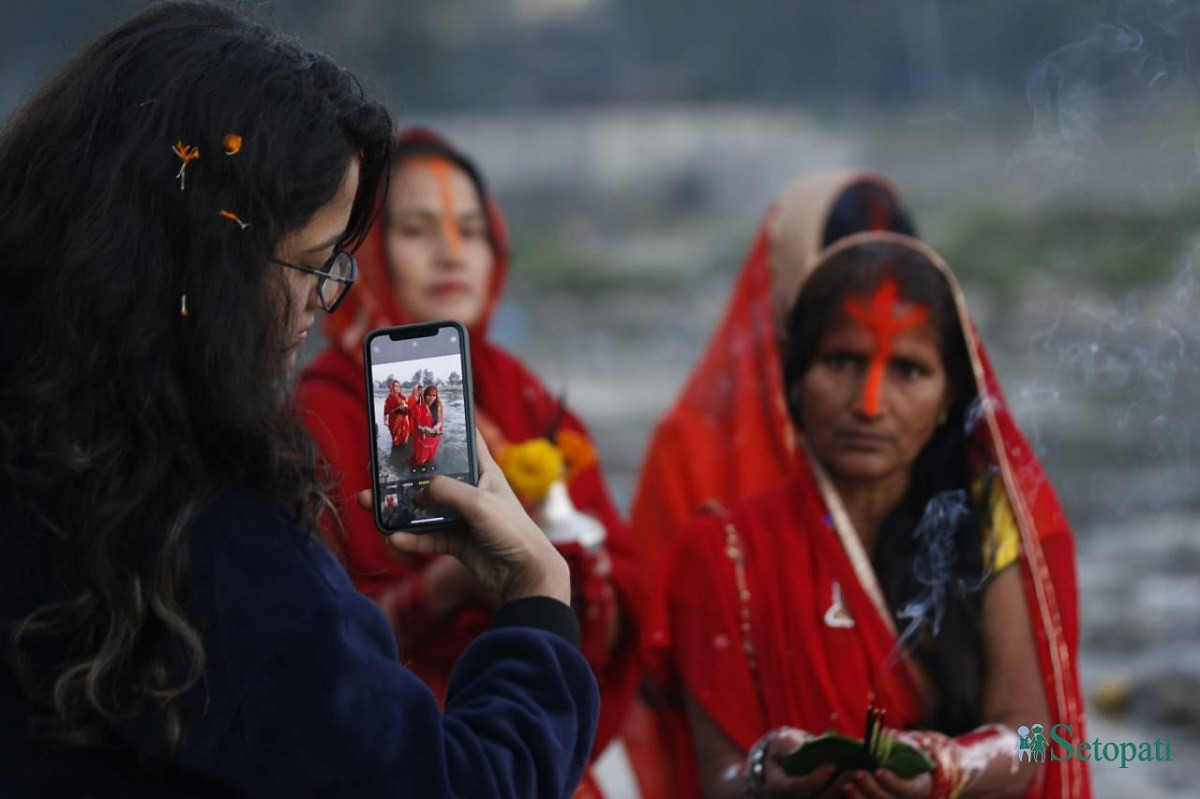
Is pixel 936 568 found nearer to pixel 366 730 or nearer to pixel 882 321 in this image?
pixel 882 321

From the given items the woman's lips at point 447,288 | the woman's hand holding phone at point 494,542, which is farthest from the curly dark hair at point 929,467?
the woman's hand holding phone at point 494,542

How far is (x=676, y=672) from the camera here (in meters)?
2.44

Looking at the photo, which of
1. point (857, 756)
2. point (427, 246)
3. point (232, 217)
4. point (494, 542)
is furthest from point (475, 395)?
point (232, 217)

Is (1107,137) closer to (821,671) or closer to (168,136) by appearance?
(821,671)

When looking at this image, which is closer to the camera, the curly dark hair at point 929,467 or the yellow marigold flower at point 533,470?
the curly dark hair at point 929,467

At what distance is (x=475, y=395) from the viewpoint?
9.94 feet

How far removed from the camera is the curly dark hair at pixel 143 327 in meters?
1.14

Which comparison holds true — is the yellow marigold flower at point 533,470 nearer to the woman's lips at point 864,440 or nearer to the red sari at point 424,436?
the woman's lips at point 864,440

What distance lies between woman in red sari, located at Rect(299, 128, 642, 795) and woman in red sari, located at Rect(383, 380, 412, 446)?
1.12m

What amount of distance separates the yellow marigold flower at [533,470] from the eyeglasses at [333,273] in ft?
3.70

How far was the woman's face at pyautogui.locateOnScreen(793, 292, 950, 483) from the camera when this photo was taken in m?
2.32

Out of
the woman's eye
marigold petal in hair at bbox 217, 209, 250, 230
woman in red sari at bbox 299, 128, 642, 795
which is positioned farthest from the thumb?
the woman's eye

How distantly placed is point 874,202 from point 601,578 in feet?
3.58

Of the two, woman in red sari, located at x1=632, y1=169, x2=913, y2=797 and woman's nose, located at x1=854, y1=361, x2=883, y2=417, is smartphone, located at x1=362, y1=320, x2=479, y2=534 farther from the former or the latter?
woman in red sari, located at x1=632, y1=169, x2=913, y2=797
